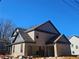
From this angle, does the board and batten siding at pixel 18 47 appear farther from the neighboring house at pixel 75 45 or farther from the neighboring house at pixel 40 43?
the neighboring house at pixel 75 45

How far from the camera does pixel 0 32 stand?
59.6m

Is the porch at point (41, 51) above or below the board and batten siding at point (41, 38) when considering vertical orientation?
below

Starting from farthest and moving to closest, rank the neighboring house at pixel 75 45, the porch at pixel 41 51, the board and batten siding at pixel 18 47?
1. the neighboring house at pixel 75 45
2. the porch at pixel 41 51
3. the board and batten siding at pixel 18 47

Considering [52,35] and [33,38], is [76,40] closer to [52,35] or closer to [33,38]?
[52,35]

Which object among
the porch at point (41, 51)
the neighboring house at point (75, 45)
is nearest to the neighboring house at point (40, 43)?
the porch at point (41, 51)

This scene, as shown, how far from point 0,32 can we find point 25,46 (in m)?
32.1

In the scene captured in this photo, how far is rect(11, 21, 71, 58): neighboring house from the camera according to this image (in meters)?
31.1

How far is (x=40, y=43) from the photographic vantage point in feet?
108

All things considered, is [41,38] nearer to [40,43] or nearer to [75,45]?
[40,43]

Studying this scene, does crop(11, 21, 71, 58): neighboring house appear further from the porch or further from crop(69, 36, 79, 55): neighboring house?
crop(69, 36, 79, 55): neighboring house

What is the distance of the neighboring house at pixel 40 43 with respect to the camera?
31078 millimetres

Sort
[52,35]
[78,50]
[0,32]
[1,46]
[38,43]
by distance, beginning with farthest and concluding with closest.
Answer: [0,32]
[78,50]
[1,46]
[52,35]
[38,43]

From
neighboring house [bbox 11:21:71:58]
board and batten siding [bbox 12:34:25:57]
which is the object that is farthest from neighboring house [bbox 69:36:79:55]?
board and batten siding [bbox 12:34:25:57]

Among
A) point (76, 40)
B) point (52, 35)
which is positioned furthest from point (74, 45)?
point (52, 35)
